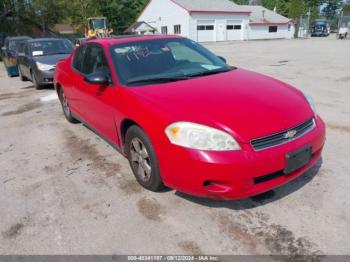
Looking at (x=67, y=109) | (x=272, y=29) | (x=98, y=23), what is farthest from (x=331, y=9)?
(x=67, y=109)

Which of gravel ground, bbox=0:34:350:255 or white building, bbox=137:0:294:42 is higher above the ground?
white building, bbox=137:0:294:42

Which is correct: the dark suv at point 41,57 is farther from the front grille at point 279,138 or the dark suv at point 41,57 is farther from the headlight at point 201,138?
the front grille at point 279,138

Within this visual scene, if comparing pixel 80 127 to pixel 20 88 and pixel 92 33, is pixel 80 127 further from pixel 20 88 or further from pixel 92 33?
pixel 92 33

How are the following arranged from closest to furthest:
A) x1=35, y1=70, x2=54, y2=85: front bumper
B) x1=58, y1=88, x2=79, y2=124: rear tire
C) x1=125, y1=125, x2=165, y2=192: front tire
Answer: x1=125, y1=125, x2=165, y2=192: front tire, x1=58, y1=88, x2=79, y2=124: rear tire, x1=35, y1=70, x2=54, y2=85: front bumper

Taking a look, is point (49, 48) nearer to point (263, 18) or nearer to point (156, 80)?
point (156, 80)

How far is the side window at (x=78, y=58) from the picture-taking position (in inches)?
193

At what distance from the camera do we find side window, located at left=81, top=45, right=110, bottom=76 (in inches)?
157

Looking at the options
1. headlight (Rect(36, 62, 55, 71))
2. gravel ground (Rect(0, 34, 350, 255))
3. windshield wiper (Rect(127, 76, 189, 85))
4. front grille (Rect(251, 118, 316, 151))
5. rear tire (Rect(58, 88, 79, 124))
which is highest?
windshield wiper (Rect(127, 76, 189, 85))

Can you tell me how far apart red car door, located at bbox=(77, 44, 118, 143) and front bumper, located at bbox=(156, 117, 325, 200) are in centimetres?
115

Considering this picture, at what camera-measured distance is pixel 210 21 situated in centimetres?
4091

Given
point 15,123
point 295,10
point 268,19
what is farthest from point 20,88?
point 295,10

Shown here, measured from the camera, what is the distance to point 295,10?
177 feet

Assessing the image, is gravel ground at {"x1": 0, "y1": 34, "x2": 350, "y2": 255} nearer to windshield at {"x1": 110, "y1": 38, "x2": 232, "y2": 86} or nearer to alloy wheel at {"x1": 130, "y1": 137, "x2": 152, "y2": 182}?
alloy wheel at {"x1": 130, "y1": 137, "x2": 152, "y2": 182}

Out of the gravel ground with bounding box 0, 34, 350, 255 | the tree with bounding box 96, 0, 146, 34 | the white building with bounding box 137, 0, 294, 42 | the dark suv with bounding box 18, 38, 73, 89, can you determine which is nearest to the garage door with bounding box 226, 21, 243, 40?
the white building with bounding box 137, 0, 294, 42
